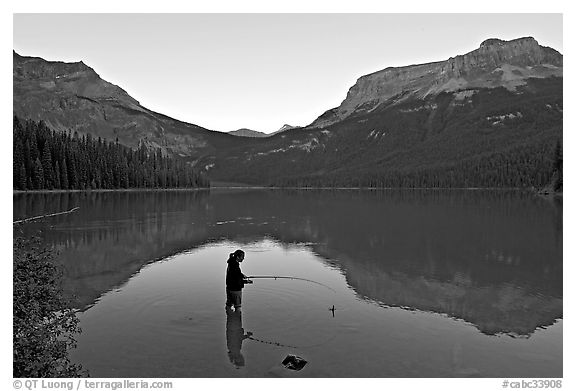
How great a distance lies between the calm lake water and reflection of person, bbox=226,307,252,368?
7 centimetres

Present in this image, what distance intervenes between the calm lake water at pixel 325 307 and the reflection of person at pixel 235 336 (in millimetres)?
74

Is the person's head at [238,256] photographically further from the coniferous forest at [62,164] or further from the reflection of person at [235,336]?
the coniferous forest at [62,164]

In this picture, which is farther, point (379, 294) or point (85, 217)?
point (85, 217)

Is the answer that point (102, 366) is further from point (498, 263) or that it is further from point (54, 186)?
point (54, 186)

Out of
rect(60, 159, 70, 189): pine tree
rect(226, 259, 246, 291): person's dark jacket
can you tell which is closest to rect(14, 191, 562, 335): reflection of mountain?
rect(226, 259, 246, 291): person's dark jacket

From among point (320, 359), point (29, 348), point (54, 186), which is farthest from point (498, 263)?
point (54, 186)

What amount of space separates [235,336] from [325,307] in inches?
220

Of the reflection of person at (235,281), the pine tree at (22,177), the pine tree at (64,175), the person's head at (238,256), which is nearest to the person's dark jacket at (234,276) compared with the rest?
the reflection of person at (235,281)

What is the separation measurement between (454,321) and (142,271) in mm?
18901

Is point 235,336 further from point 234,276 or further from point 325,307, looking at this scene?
point 325,307

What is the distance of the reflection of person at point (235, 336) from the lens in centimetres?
1493

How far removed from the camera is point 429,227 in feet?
178

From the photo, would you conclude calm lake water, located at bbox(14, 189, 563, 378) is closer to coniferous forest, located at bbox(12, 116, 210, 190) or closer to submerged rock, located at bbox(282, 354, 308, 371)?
submerged rock, located at bbox(282, 354, 308, 371)

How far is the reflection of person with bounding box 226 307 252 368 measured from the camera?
1493 centimetres
